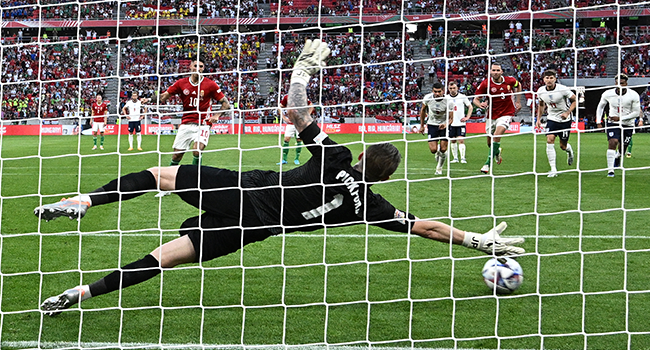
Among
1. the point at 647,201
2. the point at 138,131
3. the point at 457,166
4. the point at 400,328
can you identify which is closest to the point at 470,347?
the point at 400,328

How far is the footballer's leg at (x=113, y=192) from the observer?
13.4 ft

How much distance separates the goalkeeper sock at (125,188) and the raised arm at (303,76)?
106cm

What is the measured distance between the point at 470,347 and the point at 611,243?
3.32m

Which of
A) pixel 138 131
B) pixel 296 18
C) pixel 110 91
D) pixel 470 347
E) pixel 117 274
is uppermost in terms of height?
pixel 296 18

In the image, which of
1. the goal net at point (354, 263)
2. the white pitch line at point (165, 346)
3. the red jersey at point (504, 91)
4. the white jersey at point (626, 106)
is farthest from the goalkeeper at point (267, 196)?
the white jersey at point (626, 106)

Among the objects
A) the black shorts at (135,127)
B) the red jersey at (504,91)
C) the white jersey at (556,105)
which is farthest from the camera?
the black shorts at (135,127)

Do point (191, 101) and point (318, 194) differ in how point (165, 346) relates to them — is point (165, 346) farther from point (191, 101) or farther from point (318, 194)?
point (191, 101)

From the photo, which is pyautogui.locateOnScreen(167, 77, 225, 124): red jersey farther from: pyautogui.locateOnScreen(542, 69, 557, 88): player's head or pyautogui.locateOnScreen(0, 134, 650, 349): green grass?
pyautogui.locateOnScreen(542, 69, 557, 88): player's head

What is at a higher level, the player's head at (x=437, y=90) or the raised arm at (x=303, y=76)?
the player's head at (x=437, y=90)

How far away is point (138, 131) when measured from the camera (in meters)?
19.5

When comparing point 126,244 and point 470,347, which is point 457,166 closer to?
point 126,244

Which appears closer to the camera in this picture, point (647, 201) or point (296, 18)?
point (647, 201)

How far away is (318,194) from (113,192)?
1364mm

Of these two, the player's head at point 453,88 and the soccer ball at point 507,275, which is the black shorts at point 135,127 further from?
the soccer ball at point 507,275
